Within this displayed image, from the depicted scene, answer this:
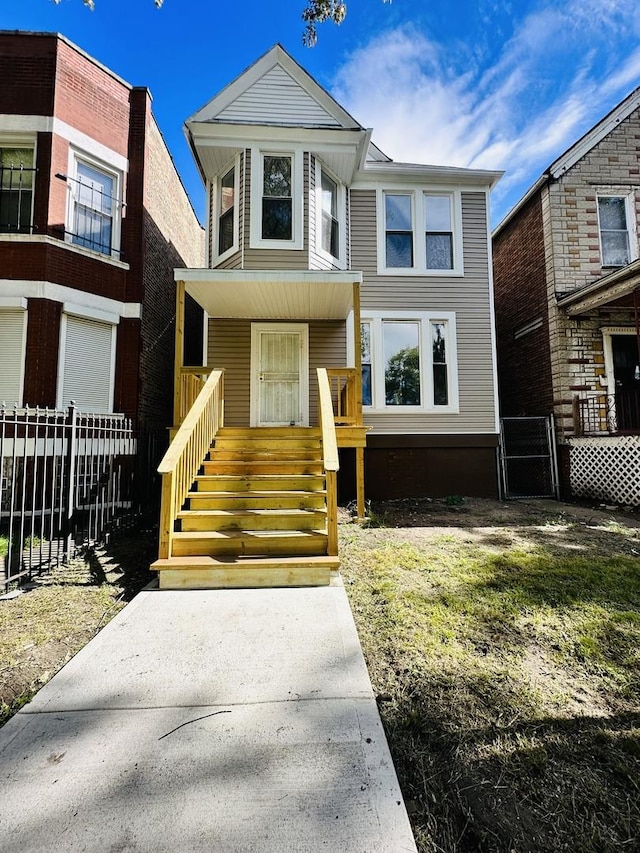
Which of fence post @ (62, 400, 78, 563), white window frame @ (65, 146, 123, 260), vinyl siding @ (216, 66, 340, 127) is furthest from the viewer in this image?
vinyl siding @ (216, 66, 340, 127)

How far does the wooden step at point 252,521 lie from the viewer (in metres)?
4.59

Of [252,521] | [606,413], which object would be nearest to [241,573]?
[252,521]

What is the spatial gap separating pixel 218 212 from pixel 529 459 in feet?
30.1

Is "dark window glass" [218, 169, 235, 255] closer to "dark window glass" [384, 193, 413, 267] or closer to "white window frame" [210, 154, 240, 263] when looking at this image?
"white window frame" [210, 154, 240, 263]

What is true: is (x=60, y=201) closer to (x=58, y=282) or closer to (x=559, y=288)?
(x=58, y=282)

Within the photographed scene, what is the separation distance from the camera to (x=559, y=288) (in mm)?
9414

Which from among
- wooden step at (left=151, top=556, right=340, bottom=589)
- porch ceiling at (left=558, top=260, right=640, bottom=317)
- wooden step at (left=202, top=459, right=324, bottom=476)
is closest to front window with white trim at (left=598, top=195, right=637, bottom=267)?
porch ceiling at (left=558, top=260, right=640, bottom=317)

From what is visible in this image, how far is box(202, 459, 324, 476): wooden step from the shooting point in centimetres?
576

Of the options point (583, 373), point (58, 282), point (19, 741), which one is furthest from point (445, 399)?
point (19, 741)

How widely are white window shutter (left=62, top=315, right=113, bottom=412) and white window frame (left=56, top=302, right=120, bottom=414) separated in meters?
0.03

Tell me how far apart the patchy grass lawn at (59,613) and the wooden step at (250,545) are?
1.92 feet

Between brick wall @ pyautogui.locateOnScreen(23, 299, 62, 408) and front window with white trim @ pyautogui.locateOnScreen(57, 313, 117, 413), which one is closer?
brick wall @ pyautogui.locateOnScreen(23, 299, 62, 408)

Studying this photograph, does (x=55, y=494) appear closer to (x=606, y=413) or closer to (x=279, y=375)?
(x=279, y=375)

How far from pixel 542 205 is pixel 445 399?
5.27 metres
